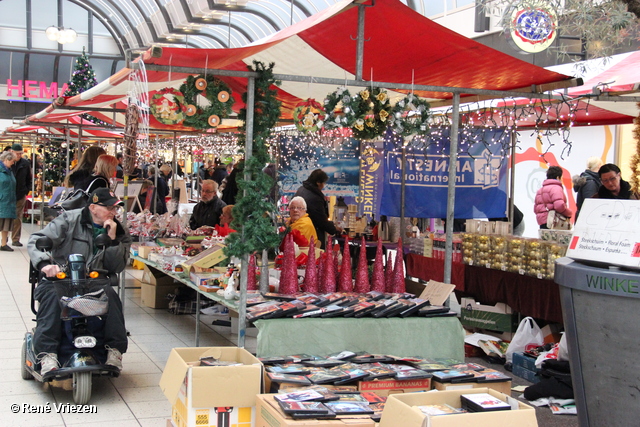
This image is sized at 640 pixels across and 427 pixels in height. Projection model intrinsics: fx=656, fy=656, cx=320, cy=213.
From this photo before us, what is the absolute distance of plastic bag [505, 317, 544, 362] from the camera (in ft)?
18.9

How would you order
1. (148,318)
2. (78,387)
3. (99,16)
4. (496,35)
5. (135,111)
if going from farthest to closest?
(99,16) → (496,35) → (148,318) → (135,111) → (78,387)

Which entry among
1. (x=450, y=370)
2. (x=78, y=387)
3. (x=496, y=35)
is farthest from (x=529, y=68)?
(x=496, y=35)

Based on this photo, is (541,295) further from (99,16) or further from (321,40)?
(99,16)

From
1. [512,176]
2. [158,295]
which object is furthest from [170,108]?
[512,176]

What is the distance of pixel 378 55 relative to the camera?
5.21 metres

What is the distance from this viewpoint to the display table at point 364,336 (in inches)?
169

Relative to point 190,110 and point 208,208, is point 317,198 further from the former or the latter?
point 190,110

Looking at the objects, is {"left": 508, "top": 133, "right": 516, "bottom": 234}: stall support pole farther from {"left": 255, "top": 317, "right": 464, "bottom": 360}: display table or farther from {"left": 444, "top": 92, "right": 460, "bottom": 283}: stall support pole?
{"left": 255, "top": 317, "right": 464, "bottom": 360}: display table

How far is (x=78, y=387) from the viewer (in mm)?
4469

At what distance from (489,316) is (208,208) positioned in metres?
3.92

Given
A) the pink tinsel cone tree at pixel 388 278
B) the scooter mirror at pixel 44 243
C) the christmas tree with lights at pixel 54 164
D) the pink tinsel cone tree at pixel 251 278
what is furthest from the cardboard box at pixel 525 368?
the christmas tree with lights at pixel 54 164

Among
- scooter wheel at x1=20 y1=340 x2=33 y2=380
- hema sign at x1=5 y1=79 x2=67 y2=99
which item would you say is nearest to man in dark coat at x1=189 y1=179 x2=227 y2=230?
scooter wheel at x1=20 y1=340 x2=33 y2=380

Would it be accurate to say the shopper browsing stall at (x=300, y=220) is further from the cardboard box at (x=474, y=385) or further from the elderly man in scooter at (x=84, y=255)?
the cardboard box at (x=474, y=385)

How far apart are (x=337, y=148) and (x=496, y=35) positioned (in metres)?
6.23
